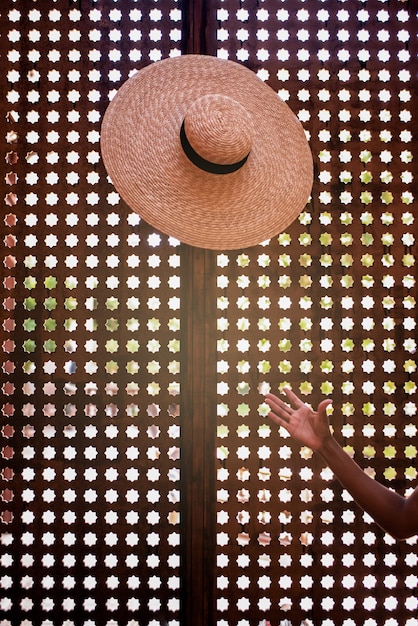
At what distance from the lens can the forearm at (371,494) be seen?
1421 millimetres

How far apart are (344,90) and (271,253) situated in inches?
38.8

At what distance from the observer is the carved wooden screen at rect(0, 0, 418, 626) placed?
2.14 meters

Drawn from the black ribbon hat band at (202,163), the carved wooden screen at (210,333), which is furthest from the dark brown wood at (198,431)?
the black ribbon hat band at (202,163)

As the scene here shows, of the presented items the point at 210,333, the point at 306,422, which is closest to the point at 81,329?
the point at 210,333

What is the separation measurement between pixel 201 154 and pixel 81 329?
114cm

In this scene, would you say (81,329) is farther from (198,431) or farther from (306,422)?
(306,422)

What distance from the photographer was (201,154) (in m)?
1.52

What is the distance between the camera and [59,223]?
2.23 m

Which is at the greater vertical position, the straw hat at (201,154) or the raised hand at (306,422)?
the straw hat at (201,154)

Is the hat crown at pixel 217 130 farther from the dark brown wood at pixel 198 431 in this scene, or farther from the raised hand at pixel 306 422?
the raised hand at pixel 306 422

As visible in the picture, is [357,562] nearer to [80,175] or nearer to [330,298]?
[330,298]

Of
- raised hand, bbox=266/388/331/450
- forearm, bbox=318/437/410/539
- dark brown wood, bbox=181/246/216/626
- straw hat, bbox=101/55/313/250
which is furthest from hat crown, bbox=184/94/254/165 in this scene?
forearm, bbox=318/437/410/539

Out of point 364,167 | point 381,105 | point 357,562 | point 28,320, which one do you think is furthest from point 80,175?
point 357,562

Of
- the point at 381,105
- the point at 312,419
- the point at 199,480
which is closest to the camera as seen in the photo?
the point at 312,419
